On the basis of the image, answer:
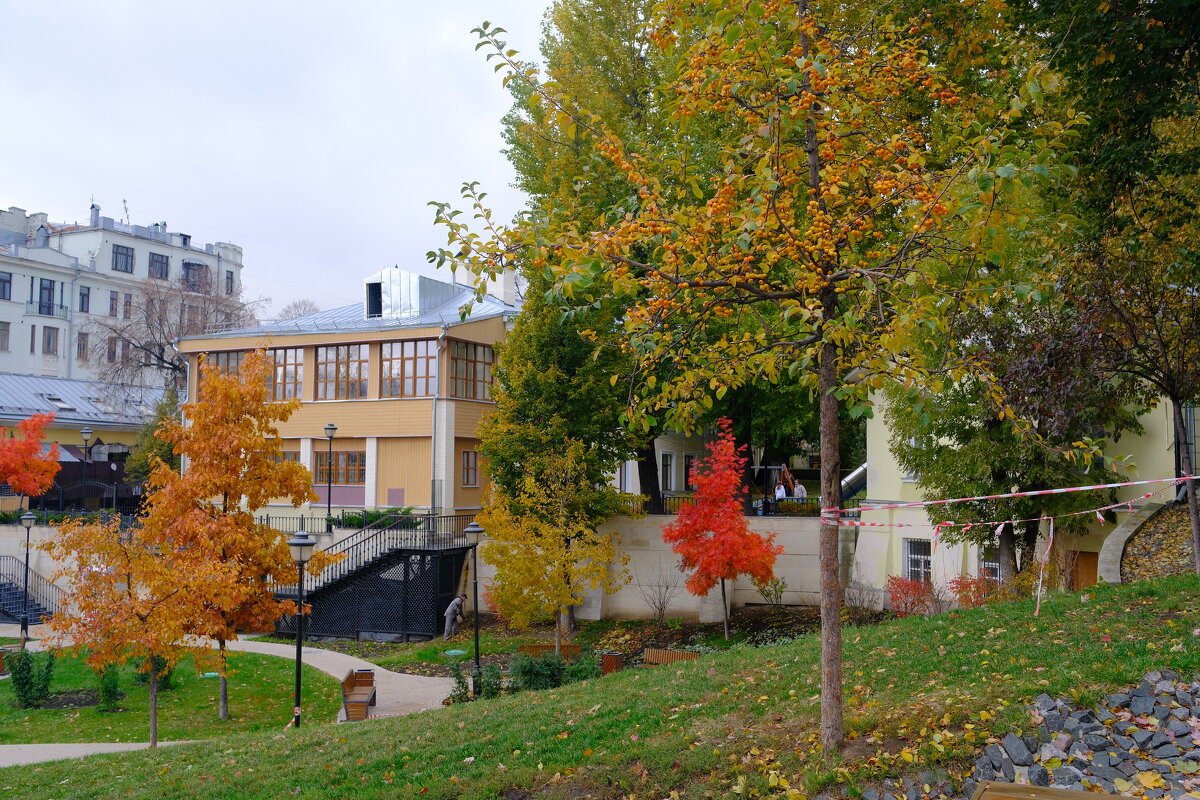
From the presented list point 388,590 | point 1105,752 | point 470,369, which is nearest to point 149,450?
point 470,369

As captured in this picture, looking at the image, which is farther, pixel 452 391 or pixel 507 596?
pixel 452 391

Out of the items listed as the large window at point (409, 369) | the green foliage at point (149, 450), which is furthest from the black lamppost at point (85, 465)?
the large window at point (409, 369)

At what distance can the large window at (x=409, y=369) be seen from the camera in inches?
1196

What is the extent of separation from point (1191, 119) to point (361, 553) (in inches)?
838

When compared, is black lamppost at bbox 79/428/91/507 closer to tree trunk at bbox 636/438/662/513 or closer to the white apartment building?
the white apartment building

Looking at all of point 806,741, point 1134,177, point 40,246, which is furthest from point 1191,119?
point 40,246

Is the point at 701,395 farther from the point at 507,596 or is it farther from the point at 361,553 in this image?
the point at 361,553

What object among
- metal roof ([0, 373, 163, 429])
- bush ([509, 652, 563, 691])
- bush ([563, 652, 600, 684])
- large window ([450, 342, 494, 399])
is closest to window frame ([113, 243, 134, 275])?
metal roof ([0, 373, 163, 429])

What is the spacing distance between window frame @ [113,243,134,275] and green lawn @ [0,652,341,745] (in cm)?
4591

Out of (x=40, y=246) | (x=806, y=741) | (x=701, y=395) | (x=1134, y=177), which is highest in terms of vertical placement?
(x=40, y=246)

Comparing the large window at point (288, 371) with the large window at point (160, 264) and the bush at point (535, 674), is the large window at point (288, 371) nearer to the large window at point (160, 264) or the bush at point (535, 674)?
the bush at point (535, 674)

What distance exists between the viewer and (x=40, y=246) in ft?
191

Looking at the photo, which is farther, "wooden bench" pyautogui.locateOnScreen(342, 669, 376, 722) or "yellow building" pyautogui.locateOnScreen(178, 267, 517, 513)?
"yellow building" pyautogui.locateOnScreen(178, 267, 517, 513)

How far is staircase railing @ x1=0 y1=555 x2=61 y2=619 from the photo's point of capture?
2906 cm
